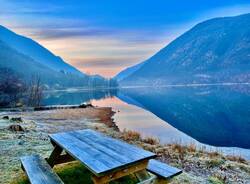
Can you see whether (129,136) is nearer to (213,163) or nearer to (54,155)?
(213,163)

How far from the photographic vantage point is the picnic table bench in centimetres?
533

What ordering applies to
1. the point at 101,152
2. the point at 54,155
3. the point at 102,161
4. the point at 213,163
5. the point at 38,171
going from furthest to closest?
the point at 213,163, the point at 54,155, the point at 38,171, the point at 101,152, the point at 102,161

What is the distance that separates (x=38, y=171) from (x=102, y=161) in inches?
79.2

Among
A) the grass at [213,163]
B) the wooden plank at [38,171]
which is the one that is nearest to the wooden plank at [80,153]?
the wooden plank at [38,171]

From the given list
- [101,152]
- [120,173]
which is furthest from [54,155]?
[120,173]

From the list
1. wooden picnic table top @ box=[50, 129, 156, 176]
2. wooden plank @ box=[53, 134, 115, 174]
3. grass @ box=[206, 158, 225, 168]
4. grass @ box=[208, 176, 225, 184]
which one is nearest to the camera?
wooden plank @ box=[53, 134, 115, 174]

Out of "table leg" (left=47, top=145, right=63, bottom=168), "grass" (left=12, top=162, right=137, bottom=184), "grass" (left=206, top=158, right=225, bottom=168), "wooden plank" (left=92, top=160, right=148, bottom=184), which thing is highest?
"wooden plank" (left=92, top=160, right=148, bottom=184)

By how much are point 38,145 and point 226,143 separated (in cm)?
1596

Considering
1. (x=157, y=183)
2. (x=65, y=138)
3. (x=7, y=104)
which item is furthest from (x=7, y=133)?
(x=7, y=104)

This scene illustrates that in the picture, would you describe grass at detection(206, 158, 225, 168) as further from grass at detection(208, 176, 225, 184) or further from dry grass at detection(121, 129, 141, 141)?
dry grass at detection(121, 129, 141, 141)

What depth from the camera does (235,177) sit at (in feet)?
33.0

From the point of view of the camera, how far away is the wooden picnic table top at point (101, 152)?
532 centimetres

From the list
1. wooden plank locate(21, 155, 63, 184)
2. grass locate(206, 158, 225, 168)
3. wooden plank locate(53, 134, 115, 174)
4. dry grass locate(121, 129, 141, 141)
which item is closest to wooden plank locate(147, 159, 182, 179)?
wooden plank locate(53, 134, 115, 174)

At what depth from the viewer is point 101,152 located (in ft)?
20.1
